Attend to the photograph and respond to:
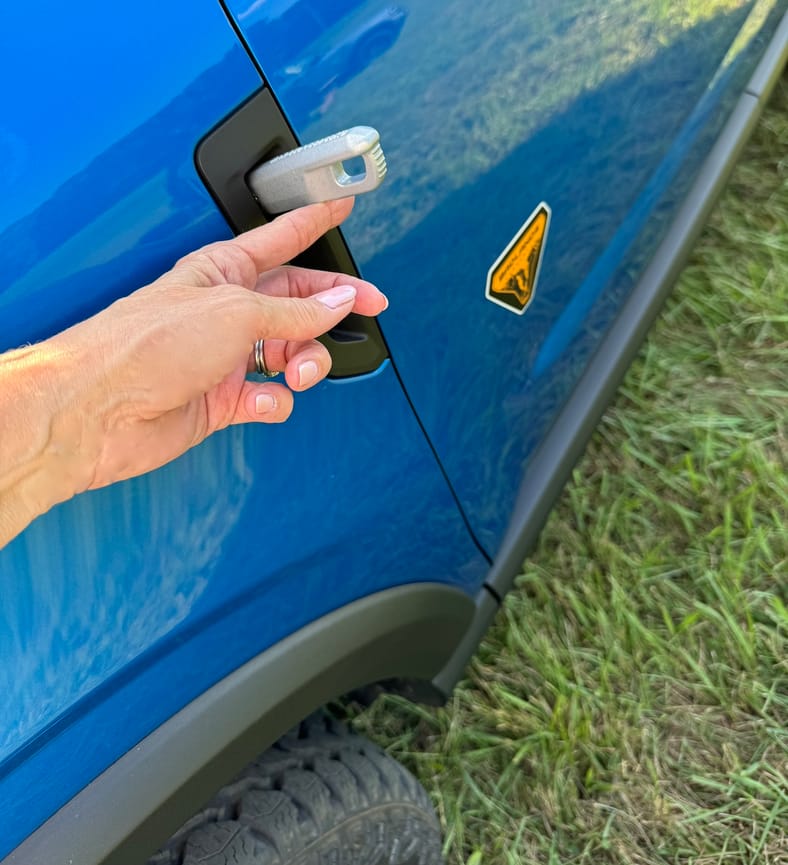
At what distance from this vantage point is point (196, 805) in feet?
3.36

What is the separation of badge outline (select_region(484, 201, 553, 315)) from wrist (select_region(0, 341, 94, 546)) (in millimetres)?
705

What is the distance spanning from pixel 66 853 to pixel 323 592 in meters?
0.44

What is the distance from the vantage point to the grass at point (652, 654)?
5.20 ft

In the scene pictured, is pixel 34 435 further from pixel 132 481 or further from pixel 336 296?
pixel 336 296

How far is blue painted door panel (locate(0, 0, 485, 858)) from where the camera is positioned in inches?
29.4

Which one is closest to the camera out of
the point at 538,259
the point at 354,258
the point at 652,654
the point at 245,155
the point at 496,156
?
the point at 245,155

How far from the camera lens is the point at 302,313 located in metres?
0.83

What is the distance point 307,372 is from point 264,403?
6 centimetres

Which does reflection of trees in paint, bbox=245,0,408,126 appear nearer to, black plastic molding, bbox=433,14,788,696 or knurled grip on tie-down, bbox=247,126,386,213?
knurled grip on tie-down, bbox=247,126,386,213

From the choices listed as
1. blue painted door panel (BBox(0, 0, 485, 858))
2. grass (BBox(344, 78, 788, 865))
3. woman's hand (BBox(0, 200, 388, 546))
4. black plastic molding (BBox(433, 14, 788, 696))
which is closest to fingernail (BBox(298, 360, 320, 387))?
woman's hand (BBox(0, 200, 388, 546))

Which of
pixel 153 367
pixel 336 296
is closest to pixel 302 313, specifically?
pixel 336 296

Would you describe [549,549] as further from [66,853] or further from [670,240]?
[66,853]

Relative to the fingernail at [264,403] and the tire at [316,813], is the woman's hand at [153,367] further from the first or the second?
the tire at [316,813]

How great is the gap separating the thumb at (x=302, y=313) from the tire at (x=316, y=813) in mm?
734
